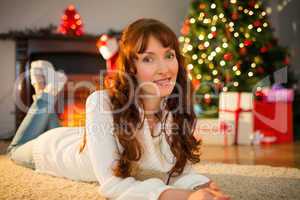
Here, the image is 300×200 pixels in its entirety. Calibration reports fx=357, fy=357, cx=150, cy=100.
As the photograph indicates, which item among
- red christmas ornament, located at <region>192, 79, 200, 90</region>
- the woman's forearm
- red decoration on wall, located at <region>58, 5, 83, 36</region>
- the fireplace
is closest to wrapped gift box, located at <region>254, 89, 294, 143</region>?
red christmas ornament, located at <region>192, 79, 200, 90</region>

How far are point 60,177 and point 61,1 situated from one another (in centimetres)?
242

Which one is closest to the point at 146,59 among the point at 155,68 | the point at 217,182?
the point at 155,68

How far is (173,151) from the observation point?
1.08 m

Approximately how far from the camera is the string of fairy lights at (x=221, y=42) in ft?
9.96

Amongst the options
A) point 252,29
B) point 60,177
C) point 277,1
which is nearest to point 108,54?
point 252,29

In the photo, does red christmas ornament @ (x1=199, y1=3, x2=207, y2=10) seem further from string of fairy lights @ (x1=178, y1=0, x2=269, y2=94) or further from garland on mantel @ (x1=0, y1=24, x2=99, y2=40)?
garland on mantel @ (x1=0, y1=24, x2=99, y2=40)

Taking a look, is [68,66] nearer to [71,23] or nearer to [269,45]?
[71,23]

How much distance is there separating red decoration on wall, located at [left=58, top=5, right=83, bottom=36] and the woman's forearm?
8.76 feet

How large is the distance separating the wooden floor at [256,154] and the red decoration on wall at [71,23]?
Answer: 1.14 metres

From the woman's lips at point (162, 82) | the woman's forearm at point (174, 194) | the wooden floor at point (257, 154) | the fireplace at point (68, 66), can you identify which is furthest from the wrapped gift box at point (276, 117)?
the woman's forearm at point (174, 194)

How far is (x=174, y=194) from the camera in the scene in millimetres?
806

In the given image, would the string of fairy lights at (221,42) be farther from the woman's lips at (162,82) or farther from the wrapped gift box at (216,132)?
the woman's lips at (162,82)

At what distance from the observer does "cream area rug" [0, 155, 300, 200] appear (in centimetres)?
125

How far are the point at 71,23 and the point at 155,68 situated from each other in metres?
2.52
